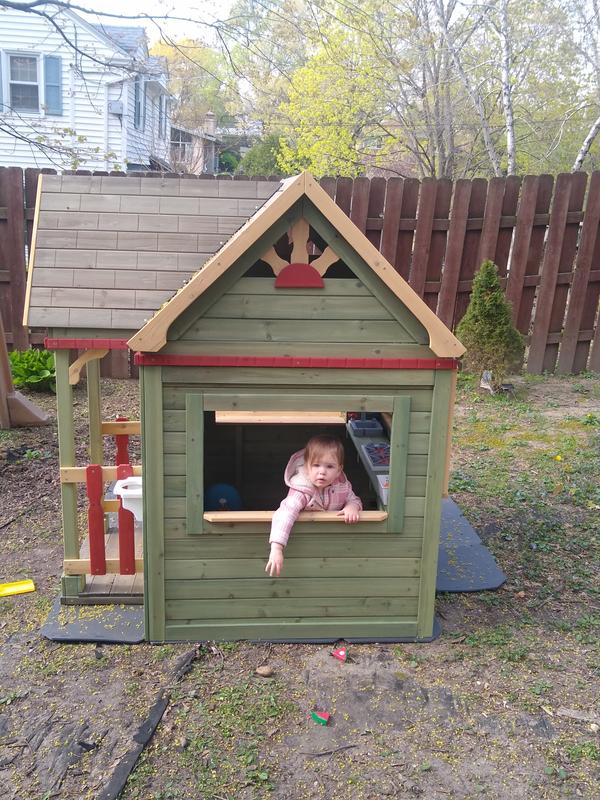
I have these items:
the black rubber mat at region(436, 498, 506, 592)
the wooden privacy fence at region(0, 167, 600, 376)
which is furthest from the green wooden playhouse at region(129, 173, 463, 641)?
the wooden privacy fence at region(0, 167, 600, 376)

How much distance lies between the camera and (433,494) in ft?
12.3

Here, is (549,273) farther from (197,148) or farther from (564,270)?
(197,148)

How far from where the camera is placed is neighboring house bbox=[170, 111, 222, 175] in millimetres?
29203

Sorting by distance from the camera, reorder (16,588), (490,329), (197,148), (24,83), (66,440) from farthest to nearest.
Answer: (197,148)
(24,83)
(490,329)
(16,588)
(66,440)

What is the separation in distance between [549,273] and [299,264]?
7057mm

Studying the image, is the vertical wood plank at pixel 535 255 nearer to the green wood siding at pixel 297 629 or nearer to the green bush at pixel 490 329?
the green bush at pixel 490 329

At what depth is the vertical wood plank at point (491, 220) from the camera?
30.3ft

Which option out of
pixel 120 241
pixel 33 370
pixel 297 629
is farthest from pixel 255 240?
pixel 33 370

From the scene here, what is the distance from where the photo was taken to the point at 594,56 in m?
19.7

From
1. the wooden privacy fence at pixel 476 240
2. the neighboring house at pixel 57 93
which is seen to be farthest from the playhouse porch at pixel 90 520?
the neighboring house at pixel 57 93

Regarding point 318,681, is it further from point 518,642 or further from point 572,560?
point 572,560

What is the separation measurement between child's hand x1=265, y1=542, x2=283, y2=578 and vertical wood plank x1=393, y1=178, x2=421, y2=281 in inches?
254

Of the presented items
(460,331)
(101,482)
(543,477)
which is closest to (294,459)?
(101,482)

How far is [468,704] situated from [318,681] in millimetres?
760
